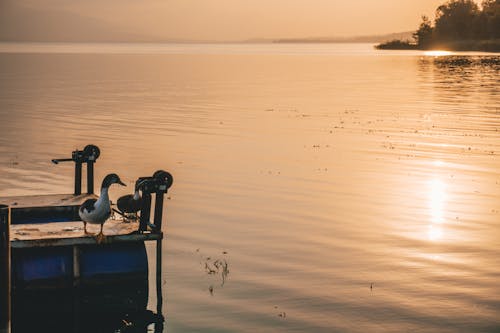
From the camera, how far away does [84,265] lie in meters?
17.0

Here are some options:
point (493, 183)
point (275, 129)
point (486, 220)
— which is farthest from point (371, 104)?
point (486, 220)

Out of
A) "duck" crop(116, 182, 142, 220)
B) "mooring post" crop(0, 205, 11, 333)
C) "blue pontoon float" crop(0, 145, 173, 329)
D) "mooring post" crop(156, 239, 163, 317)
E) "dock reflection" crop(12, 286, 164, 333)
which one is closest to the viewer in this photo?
"mooring post" crop(0, 205, 11, 333)

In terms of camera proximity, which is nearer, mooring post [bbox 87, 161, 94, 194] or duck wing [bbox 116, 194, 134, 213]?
duck wing [bbox 116, 194, 134, 213]

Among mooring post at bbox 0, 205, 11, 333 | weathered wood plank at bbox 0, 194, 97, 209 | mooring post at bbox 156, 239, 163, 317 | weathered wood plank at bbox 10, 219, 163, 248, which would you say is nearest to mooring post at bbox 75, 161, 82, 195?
weathered wood plank at bbox 0, 194, 97, 209

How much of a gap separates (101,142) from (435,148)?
624 inches

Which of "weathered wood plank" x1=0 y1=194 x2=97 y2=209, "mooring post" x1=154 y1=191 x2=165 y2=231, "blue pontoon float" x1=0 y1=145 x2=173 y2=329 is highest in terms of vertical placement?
"mooring post" x1=154 y1=191 x2=165 y2=231

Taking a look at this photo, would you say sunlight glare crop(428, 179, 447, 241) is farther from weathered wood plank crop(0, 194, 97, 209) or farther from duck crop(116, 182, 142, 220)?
weathered wood plank crop(0, 194, 97, 209)

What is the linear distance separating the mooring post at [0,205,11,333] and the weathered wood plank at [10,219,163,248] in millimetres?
3010

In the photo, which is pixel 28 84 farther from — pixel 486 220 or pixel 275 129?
pixel 486 220

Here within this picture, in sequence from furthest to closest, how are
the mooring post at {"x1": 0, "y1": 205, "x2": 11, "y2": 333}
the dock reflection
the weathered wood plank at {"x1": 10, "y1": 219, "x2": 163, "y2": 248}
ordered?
the weathered wood plank at {"x1": 10, "y1": 219, "x2": 163, "y2": 248} → the dock reflection → the mooring post at {"x1": 0, "y1": 205, "x2": 11, "y2": 333}

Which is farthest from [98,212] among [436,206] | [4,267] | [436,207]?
[436,206]

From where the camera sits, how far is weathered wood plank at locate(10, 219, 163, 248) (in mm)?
16234

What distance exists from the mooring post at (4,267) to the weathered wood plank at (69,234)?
3.01 meters

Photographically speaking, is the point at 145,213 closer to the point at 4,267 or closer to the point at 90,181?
the point at 4,267
